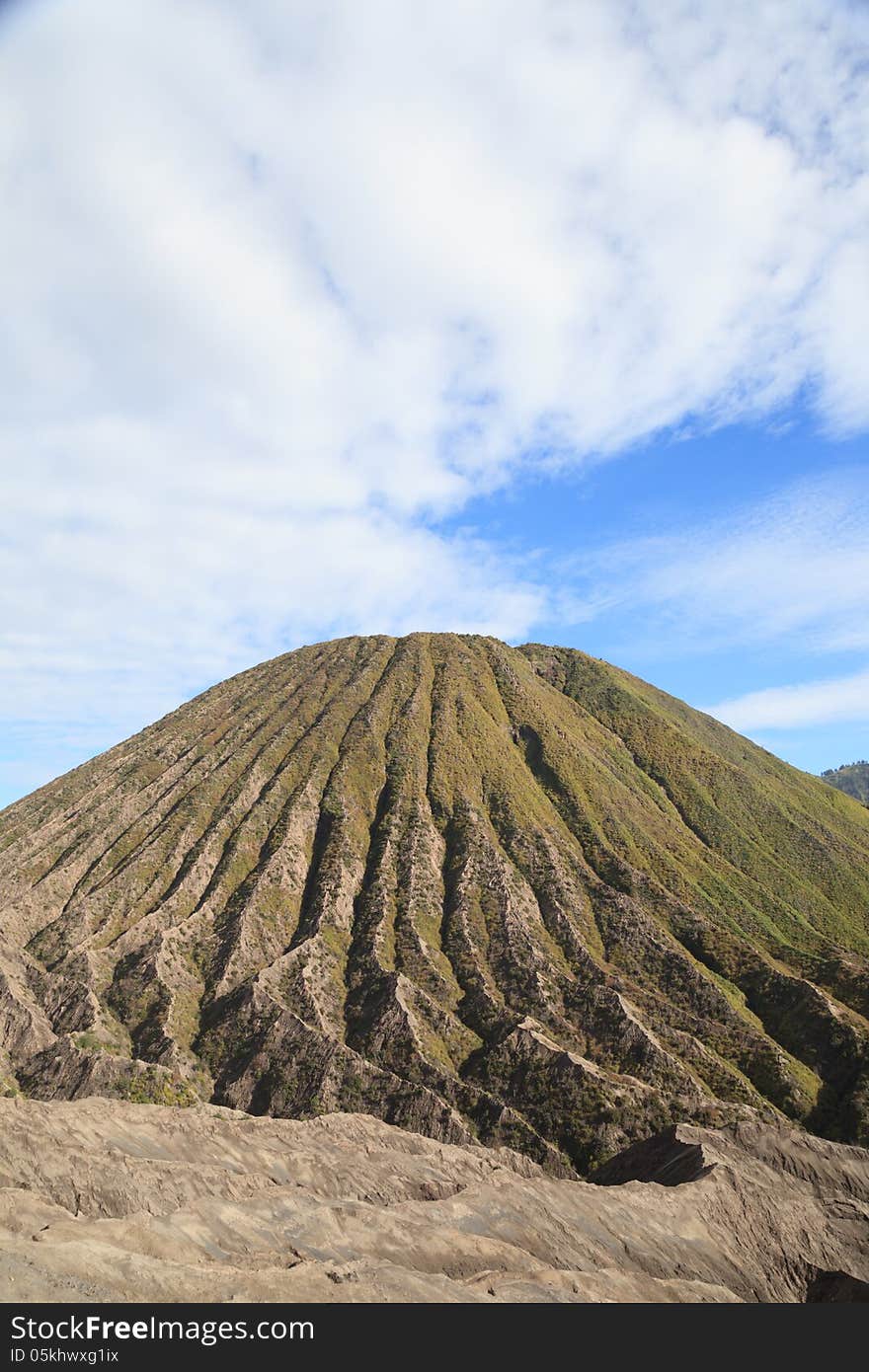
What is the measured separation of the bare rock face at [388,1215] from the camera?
110 ft

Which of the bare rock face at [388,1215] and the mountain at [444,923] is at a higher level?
the mountain at [444,923]

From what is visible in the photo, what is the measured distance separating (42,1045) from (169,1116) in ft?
115

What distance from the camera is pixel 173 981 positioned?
92.4 meters

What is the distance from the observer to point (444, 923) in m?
104

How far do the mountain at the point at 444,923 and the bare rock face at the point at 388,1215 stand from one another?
11482mm

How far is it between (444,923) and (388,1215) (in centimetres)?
5908

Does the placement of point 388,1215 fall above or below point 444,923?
below

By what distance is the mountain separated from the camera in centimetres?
7744

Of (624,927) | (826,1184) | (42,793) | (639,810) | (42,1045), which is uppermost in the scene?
(42,793)

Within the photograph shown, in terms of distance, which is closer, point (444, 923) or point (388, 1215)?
point (388, 1215)

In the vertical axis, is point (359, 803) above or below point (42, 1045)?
above

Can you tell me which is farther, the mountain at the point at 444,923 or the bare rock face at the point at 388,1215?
the mountain at the point at 444,923

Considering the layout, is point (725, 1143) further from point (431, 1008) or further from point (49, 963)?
point (49, 963)
